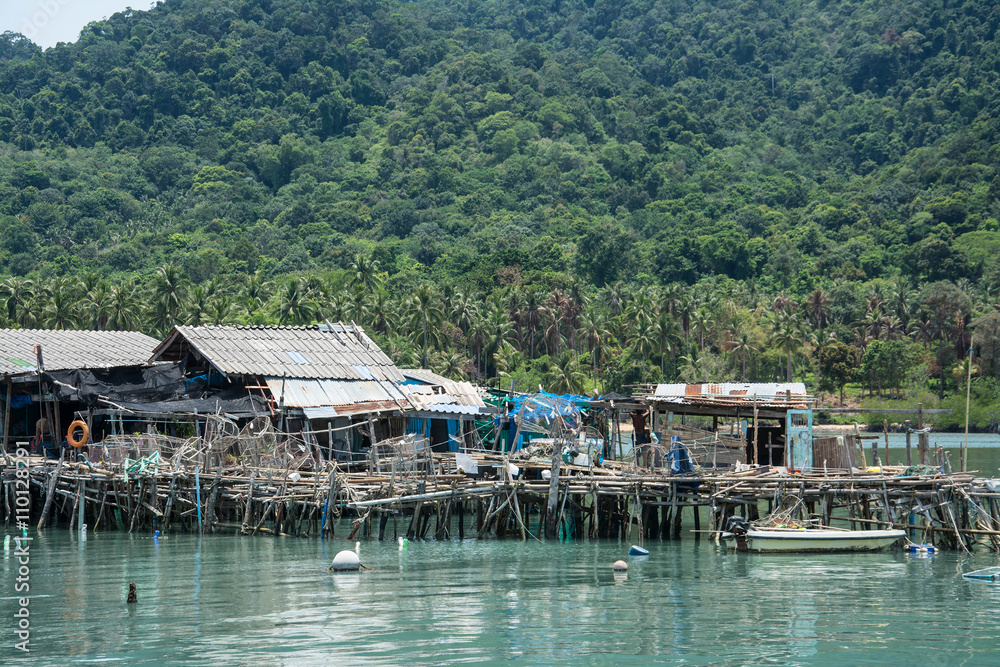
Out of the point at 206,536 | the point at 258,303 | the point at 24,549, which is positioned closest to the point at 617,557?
the point at 206,536

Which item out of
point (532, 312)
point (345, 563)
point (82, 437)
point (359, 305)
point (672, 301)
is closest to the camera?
point (345, 563)

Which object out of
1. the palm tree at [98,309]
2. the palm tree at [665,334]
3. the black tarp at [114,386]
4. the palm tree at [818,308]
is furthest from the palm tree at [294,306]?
the palm tree at [818,308]

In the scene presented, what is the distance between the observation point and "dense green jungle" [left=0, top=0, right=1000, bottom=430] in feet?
312

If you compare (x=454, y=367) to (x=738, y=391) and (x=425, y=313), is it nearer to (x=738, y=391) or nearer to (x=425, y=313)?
(x=425, y=313)

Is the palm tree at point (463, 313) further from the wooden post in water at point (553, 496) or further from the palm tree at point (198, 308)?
the wooden post in water at point (553, 496)

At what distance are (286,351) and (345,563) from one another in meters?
16.2

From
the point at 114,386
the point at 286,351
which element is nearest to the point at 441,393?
the point at 286,351

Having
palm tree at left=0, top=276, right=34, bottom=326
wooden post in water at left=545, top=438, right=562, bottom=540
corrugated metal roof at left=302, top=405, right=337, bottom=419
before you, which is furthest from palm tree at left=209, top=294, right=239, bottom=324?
wooden post in water at left=545, top=438, right=562, bottom=540

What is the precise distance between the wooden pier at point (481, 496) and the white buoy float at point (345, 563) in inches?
166

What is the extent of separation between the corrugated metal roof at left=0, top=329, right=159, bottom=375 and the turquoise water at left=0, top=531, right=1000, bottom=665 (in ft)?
37.5

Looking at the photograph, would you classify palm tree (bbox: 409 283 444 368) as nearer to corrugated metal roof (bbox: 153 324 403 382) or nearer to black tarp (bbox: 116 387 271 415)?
corrugated metal roof (bbox: 153 324 403 382)

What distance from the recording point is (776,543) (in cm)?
3112

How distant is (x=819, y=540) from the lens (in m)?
31.0

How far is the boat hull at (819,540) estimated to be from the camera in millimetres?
30922
